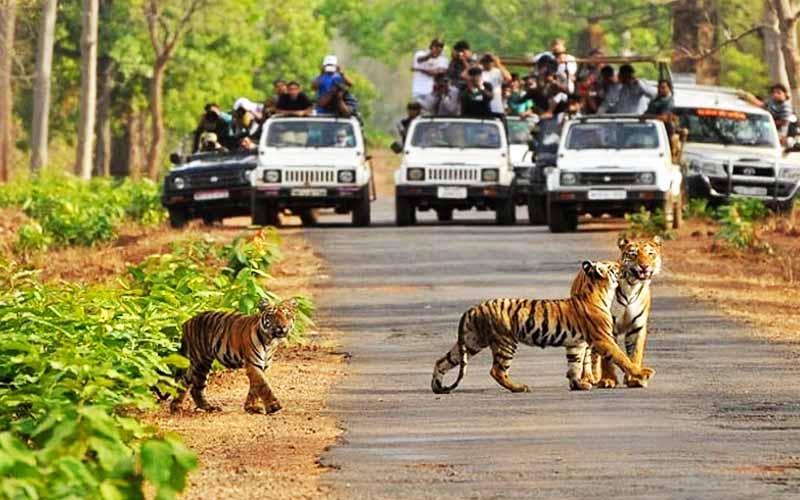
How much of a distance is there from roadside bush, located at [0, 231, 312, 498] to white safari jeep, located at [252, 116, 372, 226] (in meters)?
15.3

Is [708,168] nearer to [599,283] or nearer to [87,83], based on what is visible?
[87,83]

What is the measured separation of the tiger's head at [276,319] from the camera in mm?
15180

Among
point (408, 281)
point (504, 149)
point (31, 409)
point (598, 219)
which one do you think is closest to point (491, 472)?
point (31, 409)

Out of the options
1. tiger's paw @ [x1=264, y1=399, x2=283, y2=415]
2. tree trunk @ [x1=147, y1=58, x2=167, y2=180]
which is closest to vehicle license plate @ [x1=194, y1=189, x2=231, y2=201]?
tiger's paw @ [x1=264, y1=399, x2=283, y2=415]

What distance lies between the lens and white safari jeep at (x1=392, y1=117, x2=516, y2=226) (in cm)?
3869

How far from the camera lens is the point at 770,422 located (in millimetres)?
14844

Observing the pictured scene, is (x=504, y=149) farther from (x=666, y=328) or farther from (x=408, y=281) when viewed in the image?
(x=666, y=328)

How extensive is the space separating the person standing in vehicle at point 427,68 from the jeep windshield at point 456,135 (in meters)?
1.99

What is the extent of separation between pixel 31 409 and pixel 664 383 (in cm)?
500

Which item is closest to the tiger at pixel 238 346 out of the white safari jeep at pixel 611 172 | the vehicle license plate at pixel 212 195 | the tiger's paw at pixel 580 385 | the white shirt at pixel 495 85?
the tiger's paw at pixel 580 385

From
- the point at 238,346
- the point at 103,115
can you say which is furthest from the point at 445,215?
the point at 103,115

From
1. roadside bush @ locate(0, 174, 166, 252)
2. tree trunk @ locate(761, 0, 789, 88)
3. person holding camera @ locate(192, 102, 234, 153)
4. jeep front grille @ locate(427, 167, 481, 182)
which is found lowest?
roadside bush @ locate(0, 174, 166, 252)

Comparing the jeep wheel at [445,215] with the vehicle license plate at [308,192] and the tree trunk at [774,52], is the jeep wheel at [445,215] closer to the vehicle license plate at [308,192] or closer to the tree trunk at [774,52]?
the vehicle license plate at [308,192]

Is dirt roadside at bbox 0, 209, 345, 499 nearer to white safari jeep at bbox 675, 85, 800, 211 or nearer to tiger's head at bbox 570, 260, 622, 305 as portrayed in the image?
tiger's head at bbox 570, 260, 622, 305
